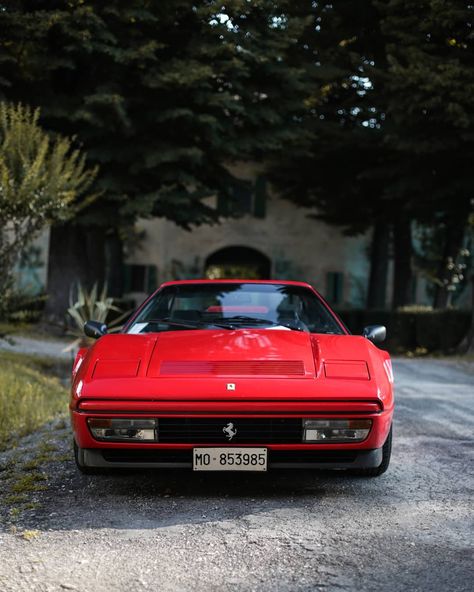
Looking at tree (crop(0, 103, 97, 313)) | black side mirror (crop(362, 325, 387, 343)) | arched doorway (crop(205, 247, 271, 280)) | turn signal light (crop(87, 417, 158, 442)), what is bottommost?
arched doorway (crop(205, 247, 271, 280))

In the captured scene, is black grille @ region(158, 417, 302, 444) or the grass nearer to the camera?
black grille @ region(158, 417, 302, 444)

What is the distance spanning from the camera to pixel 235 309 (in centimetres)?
590

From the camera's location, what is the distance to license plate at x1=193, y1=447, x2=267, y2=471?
431 cm

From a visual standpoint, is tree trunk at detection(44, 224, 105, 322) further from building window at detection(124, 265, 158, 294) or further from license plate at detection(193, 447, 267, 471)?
license plate at detection(193, 447, 267, 471)

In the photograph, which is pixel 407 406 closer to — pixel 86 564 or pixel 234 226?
pixel 86 564

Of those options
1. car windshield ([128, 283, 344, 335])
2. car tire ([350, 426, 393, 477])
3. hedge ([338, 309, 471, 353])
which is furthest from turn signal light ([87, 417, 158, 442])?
hedge ([338, 309, 471, 353])

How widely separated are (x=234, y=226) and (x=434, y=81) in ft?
48.5

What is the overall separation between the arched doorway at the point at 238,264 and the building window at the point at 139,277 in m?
2.25

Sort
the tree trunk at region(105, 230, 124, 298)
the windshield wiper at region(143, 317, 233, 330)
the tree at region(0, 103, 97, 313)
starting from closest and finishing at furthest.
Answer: the windshield wiper at region(143, 317, 233, 330) < the tree at region(0, 103, 97, 313) < the tree trunk at region(105, 230, 124, 298)

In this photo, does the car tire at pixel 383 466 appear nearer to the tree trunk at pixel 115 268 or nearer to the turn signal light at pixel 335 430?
the turn signal light at pixel 335 430

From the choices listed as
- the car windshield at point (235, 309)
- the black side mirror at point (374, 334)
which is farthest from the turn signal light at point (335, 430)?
the black side mirror at point (374, 334)

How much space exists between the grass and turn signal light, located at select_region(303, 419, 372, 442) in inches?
122

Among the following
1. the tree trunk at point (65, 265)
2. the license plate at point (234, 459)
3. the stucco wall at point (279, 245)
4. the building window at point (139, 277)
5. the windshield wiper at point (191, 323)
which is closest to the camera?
the license plate at point (234, 459)

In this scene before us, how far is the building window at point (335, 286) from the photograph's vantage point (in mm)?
29375
